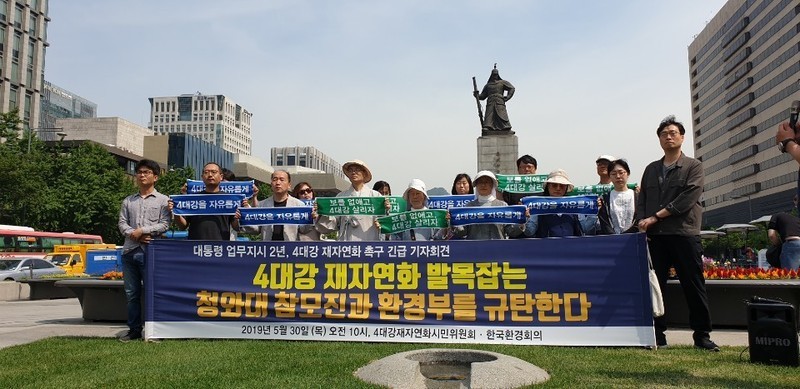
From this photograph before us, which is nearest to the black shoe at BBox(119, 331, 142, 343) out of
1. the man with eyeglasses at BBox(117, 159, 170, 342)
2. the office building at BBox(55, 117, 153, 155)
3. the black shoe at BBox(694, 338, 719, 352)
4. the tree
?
the man with eyeglasses at BBox(117, 159, 170, 342)

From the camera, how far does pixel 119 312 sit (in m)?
8.88

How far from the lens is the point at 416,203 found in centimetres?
731

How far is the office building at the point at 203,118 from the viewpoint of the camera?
16425cm

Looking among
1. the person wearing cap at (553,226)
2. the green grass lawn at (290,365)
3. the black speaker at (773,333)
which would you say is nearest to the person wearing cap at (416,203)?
the person wearing cap at (553,226)

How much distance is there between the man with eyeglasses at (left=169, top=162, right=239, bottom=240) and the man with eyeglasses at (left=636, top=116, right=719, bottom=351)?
14.4ft

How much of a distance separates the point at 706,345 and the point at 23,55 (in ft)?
220

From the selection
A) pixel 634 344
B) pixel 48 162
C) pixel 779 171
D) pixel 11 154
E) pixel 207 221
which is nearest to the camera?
pixel 634 344

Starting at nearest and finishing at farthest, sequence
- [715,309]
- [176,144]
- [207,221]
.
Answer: [207,221], [715,309], [176,144]

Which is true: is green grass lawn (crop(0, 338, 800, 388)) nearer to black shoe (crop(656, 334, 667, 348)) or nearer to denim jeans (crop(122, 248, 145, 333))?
→ black shoe (crop(656, 334, 667, 348))

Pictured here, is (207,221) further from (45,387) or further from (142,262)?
(45,387)

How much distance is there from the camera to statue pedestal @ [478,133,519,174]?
18656 millimetres

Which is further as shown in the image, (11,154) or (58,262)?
(11,154)

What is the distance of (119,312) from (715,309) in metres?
8.09

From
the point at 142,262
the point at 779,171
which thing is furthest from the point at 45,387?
the point at 779,171
